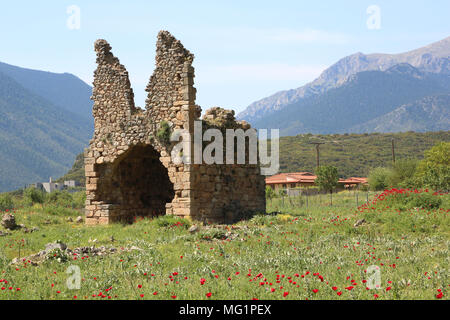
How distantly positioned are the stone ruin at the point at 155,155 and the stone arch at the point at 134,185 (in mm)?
39

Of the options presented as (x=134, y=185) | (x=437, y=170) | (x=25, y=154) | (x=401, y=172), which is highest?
(x=25, y=154)

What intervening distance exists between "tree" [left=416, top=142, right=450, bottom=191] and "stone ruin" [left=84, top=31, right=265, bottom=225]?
41.0 ft

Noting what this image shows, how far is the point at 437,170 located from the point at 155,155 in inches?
784

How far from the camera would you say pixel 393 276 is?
291 inches

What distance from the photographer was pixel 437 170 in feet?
102

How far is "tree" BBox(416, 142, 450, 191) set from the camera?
26859 mm

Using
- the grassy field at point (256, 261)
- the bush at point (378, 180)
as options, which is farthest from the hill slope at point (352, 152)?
the grassy field at point (256, 261)

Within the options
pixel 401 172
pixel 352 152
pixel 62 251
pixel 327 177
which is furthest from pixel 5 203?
pixel 352 152

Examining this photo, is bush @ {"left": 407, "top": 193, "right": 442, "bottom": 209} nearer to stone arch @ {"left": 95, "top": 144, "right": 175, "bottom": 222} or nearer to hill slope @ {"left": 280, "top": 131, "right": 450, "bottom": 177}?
stone arch @ {"left": 95, "top": 144, "right": 175, "bottom": 222}

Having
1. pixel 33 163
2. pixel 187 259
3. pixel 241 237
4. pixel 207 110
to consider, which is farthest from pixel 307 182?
pixel 33 163

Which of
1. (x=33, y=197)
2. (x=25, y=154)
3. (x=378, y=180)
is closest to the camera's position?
(x=33, y=197)

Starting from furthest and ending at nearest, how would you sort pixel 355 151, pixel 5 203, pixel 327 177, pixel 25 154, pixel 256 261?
pixel 25 154 < pixel 355 151 < pixel 327 177 < pixel 5 203 < pixel 256 261

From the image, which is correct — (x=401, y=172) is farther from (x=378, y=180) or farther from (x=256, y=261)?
(x=256, y=261)

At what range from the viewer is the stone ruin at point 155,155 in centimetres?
1644
